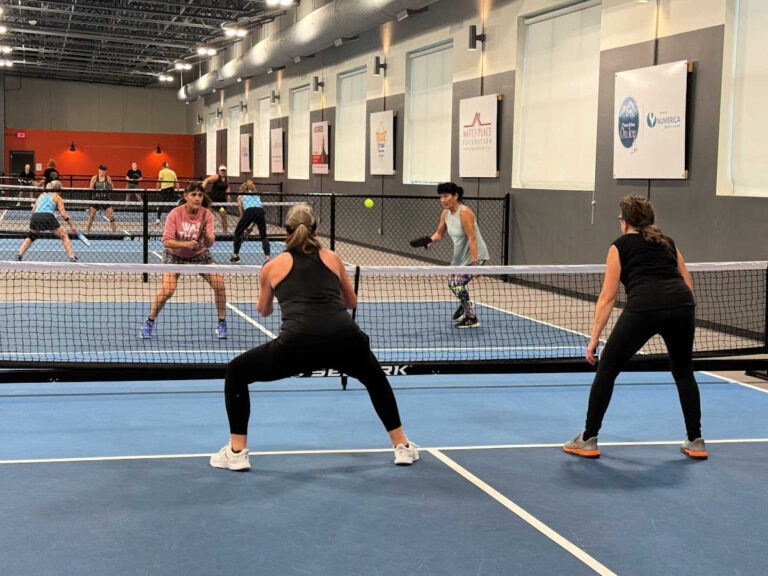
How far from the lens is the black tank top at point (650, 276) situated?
18.6 feet

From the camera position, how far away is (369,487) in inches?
206

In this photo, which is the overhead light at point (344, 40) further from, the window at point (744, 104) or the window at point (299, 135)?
the window at point (744, 104)

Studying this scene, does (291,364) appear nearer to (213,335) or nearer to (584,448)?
(584,448)

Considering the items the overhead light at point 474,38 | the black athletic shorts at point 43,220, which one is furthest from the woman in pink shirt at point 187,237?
the overhead light at point 474,38

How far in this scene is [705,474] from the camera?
559 cm

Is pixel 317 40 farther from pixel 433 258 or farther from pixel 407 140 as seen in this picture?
pixel 433 258

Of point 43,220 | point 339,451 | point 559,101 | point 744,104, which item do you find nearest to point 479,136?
point 559,101

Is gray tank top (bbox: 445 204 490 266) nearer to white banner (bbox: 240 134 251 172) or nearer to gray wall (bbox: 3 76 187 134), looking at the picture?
white banner (bbox: 240 134 251 172)

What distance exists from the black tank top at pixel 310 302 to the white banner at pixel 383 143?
630 inches

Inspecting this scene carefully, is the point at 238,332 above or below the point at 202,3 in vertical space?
below

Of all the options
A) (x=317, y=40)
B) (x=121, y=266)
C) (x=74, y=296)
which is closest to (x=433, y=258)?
(x=317, y=40)

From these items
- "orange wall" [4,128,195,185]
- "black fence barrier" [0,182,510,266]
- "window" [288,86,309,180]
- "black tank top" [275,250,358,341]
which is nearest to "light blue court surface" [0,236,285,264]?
"black fence barrier" [0,182,510,266]

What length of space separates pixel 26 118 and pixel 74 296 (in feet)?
125

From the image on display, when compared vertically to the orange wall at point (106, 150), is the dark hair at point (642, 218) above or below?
below
